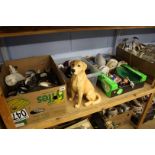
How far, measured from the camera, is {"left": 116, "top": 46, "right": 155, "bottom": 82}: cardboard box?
109 centimetres

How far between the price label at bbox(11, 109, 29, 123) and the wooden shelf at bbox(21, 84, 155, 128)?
60 millimetres

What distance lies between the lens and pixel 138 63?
1.17 m

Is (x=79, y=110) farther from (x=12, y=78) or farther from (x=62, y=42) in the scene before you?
(x=62, y=42)

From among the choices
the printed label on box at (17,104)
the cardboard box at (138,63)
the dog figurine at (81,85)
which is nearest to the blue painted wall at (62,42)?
the cardboard box at (138,63)

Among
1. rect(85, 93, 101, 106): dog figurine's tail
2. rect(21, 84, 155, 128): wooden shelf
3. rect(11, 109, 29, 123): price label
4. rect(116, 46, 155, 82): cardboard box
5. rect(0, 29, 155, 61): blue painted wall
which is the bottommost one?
rect(21, 84, 155, 128): wooden shelf

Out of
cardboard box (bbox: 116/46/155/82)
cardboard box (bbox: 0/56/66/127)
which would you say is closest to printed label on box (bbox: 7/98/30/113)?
cardboard box (bbox: 0/56/66/127)

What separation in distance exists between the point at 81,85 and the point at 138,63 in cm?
54

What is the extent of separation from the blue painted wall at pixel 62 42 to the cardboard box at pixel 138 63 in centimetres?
16

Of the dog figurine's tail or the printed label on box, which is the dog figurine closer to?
the dog figurine's tail

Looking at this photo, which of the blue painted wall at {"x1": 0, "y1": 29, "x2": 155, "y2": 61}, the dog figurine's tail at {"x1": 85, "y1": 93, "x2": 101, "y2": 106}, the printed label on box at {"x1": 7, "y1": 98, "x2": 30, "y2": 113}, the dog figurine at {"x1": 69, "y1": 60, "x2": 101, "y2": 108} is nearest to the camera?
the printed label on box at {"x1": 7, "y1": 98, "x2": 30, "y2": 113}

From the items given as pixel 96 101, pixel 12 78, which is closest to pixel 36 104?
pixel 12 78
